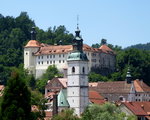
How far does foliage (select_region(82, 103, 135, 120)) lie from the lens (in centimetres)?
7033

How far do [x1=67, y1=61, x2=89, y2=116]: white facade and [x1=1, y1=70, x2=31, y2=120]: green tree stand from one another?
143 ft

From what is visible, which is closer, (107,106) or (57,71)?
(107,106)

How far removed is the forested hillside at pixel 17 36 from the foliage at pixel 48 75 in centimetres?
1730

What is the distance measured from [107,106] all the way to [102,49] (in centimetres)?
6677

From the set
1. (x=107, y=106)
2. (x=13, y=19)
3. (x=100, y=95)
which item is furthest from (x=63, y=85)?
(x=13, y=19)

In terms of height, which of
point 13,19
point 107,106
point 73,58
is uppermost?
point 13,19

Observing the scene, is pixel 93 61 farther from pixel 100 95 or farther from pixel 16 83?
pixel 16 83

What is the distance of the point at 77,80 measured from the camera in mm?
95250

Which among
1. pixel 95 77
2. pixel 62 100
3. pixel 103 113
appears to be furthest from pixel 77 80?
pixel 95 77

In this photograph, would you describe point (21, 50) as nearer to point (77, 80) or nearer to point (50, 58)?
point (50, 58)

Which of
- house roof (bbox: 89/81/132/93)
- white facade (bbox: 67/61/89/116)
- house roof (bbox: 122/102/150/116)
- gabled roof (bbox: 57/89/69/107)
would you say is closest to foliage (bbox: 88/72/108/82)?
house roof (bbox: 89/81/132/93)

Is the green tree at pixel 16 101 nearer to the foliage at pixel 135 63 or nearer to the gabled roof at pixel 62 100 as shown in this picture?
the gabled roof at pixel 62 100

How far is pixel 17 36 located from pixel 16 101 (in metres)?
122

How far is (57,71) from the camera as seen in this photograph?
13612 centimetres
